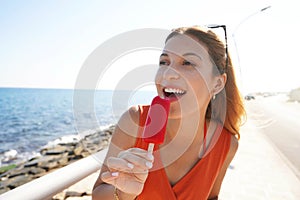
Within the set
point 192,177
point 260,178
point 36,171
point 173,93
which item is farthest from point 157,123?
point 36,171

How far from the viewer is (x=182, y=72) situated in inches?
64.4

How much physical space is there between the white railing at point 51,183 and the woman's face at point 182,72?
65 centimetres

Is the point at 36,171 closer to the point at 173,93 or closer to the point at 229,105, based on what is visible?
the point at 229,105

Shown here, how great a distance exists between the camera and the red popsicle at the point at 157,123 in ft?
3.89

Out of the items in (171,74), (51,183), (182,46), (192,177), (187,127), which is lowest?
(192,177)

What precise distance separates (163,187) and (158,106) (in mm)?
777

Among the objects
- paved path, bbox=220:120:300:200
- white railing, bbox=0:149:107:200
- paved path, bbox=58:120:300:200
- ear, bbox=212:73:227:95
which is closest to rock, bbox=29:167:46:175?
paved path, bbox=58:120:300:200

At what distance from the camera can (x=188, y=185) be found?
184 cm

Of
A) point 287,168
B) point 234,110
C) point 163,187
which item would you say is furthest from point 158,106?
point 287,168

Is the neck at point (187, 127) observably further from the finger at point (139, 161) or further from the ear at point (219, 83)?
the finger at point (139, 161)

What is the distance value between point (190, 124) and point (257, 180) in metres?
3.30

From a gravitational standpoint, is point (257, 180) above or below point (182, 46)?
below

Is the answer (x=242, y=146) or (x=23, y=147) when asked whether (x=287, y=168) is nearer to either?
(x=242, y=146)

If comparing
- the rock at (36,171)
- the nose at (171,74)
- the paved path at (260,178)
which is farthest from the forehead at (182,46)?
the rock at (36,171)
